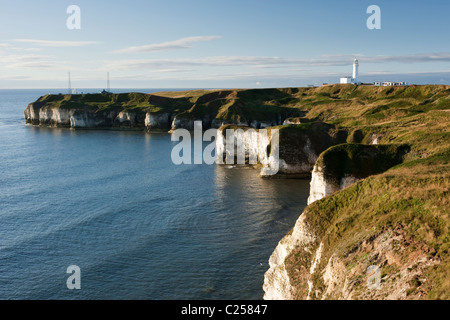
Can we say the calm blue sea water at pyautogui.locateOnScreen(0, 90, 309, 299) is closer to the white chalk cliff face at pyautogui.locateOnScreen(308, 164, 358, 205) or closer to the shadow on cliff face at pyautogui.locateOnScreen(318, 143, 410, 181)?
the white chalk cliff face at pyautogui.locateOnScreen(308, 164, 358, 205)

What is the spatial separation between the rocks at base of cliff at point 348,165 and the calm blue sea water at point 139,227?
570 cm

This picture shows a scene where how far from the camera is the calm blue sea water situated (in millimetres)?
30703

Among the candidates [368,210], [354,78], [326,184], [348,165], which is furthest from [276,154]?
[354,78]

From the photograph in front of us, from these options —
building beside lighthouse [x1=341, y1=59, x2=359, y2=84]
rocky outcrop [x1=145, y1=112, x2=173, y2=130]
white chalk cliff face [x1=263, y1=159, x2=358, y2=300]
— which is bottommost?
white chalk cliff face [x1=263, y1=159, x2=358, y2=300]

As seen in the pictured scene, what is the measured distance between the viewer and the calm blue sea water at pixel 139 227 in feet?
101

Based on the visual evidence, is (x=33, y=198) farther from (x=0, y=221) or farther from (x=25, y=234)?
(x=25, y=234)

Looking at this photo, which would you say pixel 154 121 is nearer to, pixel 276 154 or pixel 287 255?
pixel 276 154

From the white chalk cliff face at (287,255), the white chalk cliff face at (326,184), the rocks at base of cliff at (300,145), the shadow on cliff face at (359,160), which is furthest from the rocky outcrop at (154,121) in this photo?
the white chalk cliff face at (287,255)

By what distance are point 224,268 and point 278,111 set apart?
113 meters

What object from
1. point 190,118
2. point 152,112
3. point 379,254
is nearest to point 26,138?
point 152,112

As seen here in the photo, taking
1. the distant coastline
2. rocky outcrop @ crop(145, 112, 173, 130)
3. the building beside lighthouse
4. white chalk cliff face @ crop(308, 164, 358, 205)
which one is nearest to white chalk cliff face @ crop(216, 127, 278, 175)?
the distant coastline

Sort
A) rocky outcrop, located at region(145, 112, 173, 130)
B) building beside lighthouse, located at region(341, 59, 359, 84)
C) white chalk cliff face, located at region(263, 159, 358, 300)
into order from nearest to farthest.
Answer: white chalk cliff face, located at region(263, 159, 358, 300) → rocky outcrop, located at region(145, 112, 173, 130) → building beside lighthouse, located at region(341, 59, 359, 84)

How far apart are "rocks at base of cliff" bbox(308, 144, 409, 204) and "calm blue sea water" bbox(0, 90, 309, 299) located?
224 inches

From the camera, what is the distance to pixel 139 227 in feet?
140
